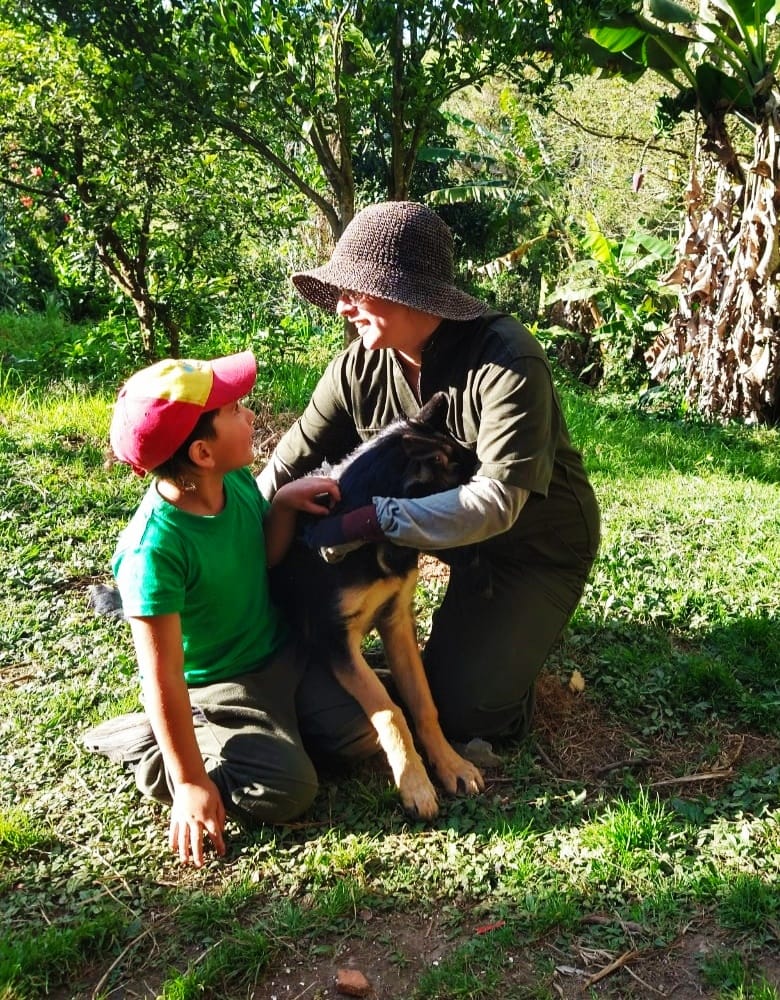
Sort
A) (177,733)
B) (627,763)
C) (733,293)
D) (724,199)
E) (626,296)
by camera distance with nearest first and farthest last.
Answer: (177,733), (627,763), (733,293), (724,199), (626,296)

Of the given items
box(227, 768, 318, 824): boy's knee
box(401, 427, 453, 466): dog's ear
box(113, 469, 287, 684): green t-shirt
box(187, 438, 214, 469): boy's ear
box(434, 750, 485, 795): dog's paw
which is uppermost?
box(187, 438, 214, 469): boy's ear

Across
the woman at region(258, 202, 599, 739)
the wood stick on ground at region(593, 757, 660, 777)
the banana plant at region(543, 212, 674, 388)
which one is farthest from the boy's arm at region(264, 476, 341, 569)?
the banana plant at region(543, 212, 674, 388)

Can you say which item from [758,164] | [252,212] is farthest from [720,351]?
[252,212]

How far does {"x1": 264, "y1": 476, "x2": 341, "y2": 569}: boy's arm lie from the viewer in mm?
3262

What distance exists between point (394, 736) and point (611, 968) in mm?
1048

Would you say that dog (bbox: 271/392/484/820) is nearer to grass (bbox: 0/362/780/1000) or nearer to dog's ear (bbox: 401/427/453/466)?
dog's ear (bbox: 401/427/453/466)

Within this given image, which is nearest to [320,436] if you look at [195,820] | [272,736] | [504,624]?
[504,624]

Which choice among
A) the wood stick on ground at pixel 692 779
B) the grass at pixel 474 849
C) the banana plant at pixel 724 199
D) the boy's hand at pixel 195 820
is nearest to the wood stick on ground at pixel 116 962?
the grass at pixel 474 849

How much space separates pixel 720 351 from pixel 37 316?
874cm

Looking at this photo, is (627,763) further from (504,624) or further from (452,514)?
(452,514)

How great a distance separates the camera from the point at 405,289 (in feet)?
10.2

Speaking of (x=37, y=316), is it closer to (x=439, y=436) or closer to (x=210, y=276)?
(x=210, y=276)

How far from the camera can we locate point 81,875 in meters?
2.94

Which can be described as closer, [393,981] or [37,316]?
[393,981]
